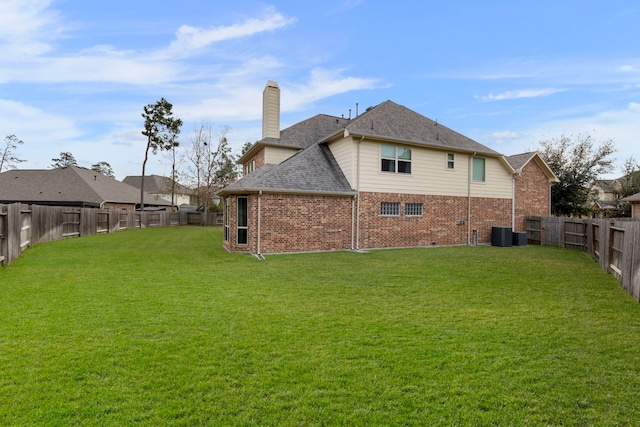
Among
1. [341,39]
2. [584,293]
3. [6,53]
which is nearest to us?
[584,293]

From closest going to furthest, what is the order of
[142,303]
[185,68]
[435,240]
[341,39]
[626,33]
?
[142,303], [626,33], [341,39], [185,68], [435,240]

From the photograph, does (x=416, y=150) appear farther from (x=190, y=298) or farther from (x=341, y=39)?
(x=190, y=298)

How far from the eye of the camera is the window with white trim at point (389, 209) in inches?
610

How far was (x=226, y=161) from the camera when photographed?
4253cm

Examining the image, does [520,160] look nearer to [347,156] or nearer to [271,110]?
[347,156]

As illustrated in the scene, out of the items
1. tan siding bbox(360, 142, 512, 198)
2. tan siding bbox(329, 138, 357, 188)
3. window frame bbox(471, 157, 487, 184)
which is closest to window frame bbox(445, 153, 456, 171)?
tan siding bbox(360, 142, 512, 198)

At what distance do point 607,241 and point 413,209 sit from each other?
24.5 feet

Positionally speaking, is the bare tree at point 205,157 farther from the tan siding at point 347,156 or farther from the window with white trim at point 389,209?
the window with white trim at point 389,209

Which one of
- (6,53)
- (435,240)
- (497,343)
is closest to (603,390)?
(497,343)

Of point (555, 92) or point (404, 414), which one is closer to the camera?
point (404, 414)

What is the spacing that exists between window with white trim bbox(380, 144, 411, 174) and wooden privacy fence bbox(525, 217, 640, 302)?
23.6 feet

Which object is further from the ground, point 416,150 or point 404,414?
point 416,150

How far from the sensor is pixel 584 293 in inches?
283

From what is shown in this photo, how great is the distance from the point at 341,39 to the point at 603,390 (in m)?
13.8
